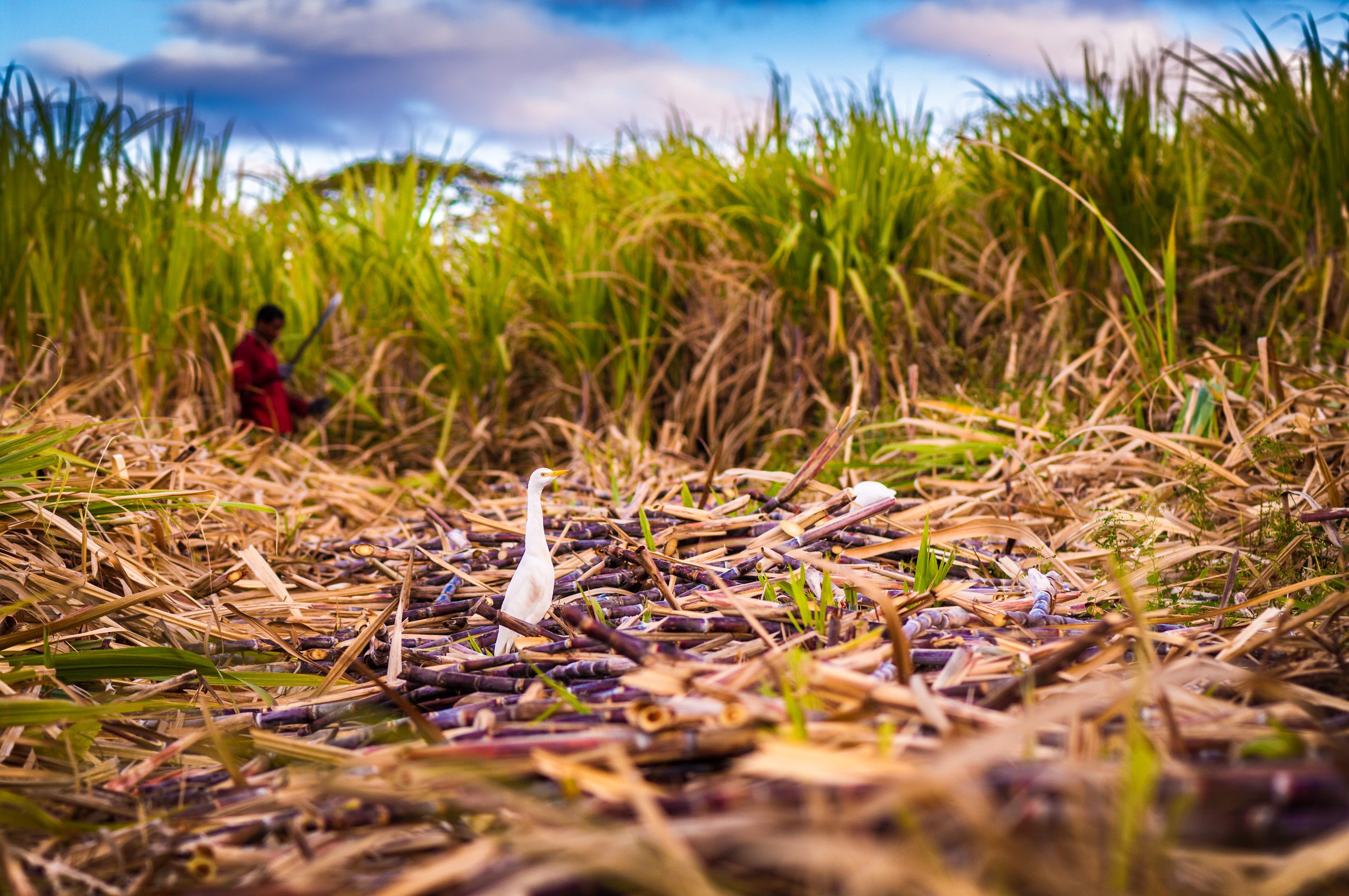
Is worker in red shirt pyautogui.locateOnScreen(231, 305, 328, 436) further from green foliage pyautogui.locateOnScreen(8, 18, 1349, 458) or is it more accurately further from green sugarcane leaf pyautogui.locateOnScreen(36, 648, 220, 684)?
green sugarcane leaf pyautogui.locateOnScreen(36, 648, 220, 684)

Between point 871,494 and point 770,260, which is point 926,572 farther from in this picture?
point 770,260

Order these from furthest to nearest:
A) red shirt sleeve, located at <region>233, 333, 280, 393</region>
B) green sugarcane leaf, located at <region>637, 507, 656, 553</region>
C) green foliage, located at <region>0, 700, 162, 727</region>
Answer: red shirt sleeve, located at <region>233, 333, 280, 393</region> → green sugarcane leaf, located at <region>637, 507, 656, 553</region> → green foliage, located at <region>0, 700, 162, 727</region>

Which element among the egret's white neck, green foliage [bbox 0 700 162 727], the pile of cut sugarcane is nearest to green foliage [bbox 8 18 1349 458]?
the pile of cut sugarcane

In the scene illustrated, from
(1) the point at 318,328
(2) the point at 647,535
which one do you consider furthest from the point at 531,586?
(1) the point at 318,328

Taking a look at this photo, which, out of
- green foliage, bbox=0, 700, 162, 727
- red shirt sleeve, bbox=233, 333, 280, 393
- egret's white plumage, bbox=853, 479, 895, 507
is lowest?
green foliage, bbox=0, 700, 162, 727

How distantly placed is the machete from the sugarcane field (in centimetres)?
15

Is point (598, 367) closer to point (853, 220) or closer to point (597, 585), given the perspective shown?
point (853, 220)

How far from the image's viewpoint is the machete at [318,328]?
4.88 metres

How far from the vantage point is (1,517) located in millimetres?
2010

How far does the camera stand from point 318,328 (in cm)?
521

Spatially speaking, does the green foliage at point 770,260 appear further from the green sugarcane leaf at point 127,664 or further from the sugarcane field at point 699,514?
the green sugarcane leaf at point 127,664

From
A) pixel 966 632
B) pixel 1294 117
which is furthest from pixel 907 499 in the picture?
pixel 1294 117

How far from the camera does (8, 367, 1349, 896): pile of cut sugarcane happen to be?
80 centimetres

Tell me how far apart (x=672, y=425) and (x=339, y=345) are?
2562mm
